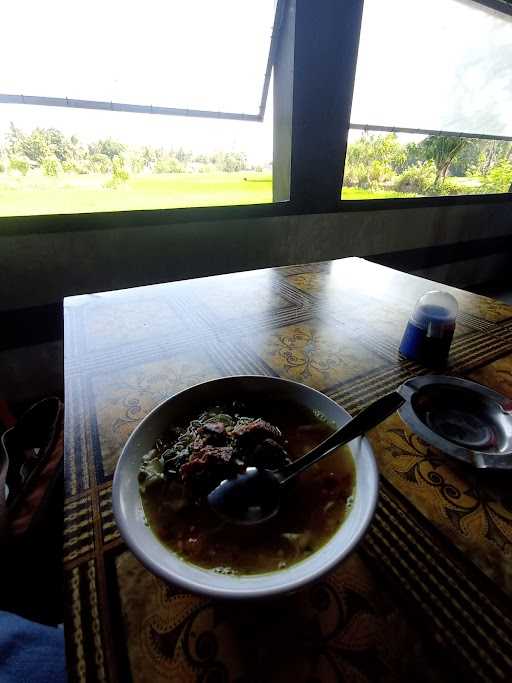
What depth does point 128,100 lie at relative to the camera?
2.40 metres

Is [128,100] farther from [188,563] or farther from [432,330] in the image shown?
[188,563]

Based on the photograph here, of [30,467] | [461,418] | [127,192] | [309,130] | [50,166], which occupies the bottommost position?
[30,467]

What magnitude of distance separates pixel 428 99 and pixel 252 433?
4.59 metres

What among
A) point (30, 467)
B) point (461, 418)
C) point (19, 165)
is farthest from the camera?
point (19, 165)

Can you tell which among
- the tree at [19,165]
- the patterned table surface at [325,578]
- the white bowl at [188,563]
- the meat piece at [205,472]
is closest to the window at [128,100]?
the tree at [19,165]

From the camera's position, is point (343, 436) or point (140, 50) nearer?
point (343, 436)

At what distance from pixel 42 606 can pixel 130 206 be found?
93.7 inches

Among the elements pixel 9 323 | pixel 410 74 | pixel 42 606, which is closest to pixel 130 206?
pixel 9 323

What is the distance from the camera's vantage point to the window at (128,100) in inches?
84.4

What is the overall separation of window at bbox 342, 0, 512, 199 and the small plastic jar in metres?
2.73

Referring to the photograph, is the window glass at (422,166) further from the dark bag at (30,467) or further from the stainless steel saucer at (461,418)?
the dark bag at (30,467)

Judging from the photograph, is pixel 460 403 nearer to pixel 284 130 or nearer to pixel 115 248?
pixel 115 248

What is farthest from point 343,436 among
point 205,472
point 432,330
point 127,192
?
point 127,192

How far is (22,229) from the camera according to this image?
2184mm
